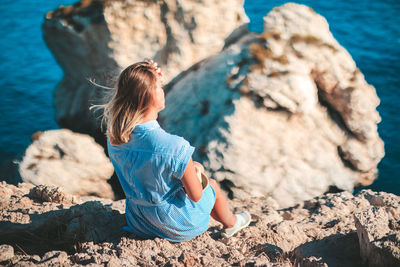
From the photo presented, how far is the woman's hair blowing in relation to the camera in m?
2.44

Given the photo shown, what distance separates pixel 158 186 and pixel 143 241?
46cm

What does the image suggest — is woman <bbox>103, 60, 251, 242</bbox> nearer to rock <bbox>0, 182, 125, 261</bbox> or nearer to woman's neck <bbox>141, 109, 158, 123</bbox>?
woman's neck <bbox>141, 109, 158, 123</bbox>

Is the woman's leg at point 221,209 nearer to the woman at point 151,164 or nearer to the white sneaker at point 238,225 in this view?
the white sneaker at point 238,225

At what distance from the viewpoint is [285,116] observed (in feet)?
18.3

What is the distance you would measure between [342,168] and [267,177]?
1.21 meters

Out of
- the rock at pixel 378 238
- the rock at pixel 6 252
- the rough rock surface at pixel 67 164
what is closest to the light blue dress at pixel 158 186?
the rock at pixel 6 252

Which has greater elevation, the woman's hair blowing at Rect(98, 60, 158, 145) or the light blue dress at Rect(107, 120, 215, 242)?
the woman's hair blowing at Rect(98, 60, 158, 145)

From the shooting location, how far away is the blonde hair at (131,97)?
244cm

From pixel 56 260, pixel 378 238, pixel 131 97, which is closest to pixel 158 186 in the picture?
pixel 131 97

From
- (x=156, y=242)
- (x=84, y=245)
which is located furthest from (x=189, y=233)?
(x=84, y=245)

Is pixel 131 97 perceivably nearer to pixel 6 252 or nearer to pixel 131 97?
pixel 131 97

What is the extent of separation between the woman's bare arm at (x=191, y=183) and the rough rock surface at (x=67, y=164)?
3.85 m

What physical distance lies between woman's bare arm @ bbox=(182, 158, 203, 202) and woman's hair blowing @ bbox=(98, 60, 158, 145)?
1.39 ft

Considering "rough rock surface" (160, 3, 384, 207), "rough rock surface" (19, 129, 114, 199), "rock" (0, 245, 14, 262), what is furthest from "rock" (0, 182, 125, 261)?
"rough rock surface" (19, 129, 114, 199)
